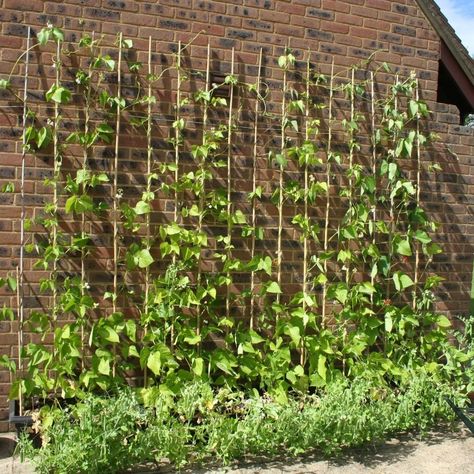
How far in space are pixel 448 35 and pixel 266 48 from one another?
1549 mm

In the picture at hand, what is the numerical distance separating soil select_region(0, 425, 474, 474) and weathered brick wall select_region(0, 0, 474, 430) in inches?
19.6

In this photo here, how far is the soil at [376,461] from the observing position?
303 cm

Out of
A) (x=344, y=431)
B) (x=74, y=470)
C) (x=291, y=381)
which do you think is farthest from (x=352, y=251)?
(x=74, y=470)

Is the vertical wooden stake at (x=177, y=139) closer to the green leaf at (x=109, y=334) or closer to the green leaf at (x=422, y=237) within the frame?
the green leaf at (x=109, y=334)

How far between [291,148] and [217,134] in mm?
553

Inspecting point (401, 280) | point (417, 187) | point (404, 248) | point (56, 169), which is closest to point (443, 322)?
point (401, 280)

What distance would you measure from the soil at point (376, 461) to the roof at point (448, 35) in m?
2.87

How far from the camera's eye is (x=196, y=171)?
A: 3.57m

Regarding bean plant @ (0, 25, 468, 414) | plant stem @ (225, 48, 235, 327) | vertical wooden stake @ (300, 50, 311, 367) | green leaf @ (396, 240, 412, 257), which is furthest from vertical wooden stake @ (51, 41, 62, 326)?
green leaf @ (396, 240, 412, 257)

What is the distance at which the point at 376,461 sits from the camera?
10.5 feet

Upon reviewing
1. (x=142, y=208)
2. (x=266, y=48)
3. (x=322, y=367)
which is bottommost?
(x=322, y=367)

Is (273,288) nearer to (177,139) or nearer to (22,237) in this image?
(177,139)

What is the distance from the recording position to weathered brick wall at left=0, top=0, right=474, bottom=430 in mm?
3285

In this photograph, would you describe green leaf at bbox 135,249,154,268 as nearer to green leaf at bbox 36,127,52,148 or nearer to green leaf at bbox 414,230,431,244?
green leaf at bbox 36,127,52,148
